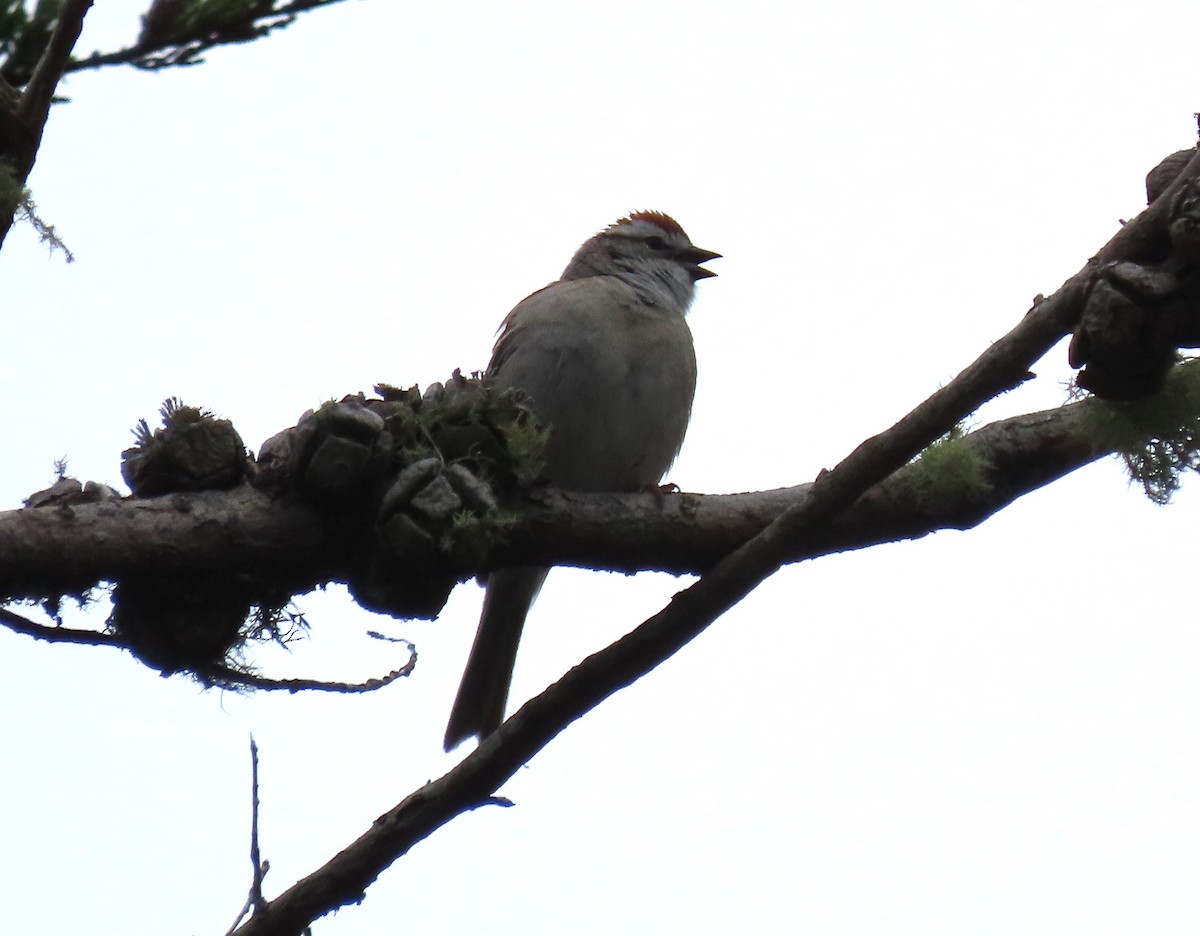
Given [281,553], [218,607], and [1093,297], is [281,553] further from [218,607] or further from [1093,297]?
[1093,297]

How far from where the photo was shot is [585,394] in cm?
469

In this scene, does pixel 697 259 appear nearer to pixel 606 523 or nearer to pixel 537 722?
pixel 606 523

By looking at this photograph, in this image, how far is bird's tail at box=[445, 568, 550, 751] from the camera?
497cm

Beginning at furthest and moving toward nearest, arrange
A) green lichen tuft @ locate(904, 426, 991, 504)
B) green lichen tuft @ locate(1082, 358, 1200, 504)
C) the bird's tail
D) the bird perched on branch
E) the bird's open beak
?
the bird's open beak → the bird's tail → the bird perched on branch → green lichen tuft @ locate(904, 426, 991, 504) → green lichen tuft @ locate(1082, 358, 1200, 504)

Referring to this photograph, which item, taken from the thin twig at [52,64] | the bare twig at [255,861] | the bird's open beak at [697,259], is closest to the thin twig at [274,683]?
the bare twig at [255,861]

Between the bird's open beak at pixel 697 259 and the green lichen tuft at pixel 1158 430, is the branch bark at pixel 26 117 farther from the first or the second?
the bird's open beak at pixel 697 259

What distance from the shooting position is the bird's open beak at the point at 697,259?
6.00 meters

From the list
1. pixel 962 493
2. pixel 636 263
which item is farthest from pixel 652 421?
pixel 962 493

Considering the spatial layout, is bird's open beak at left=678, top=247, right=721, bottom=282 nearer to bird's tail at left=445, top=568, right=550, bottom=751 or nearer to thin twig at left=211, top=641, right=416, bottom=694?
bird's tail at left=445, top=568, right=550, bottom=751

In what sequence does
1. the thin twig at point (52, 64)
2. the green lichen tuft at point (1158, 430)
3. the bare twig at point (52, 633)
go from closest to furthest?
the green lichen tuft at point (1158, 430) < the bare twig at point (52, 633) < the thin twig at point (52, 64)

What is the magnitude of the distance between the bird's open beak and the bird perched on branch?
1.77 ft

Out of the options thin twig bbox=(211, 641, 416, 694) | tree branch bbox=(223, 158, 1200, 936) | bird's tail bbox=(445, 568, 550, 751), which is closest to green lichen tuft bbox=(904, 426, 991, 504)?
tree branch bbox=(223, 158, 1200, 936)

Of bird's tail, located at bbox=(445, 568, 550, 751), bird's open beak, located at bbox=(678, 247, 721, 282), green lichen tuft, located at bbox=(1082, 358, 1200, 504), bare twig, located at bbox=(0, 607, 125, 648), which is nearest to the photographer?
green lichen tuft, located at bbox=(1082, 358, 1200, 504)

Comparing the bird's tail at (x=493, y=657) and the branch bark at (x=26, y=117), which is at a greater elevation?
the branch bark at (x=26, y=117)
